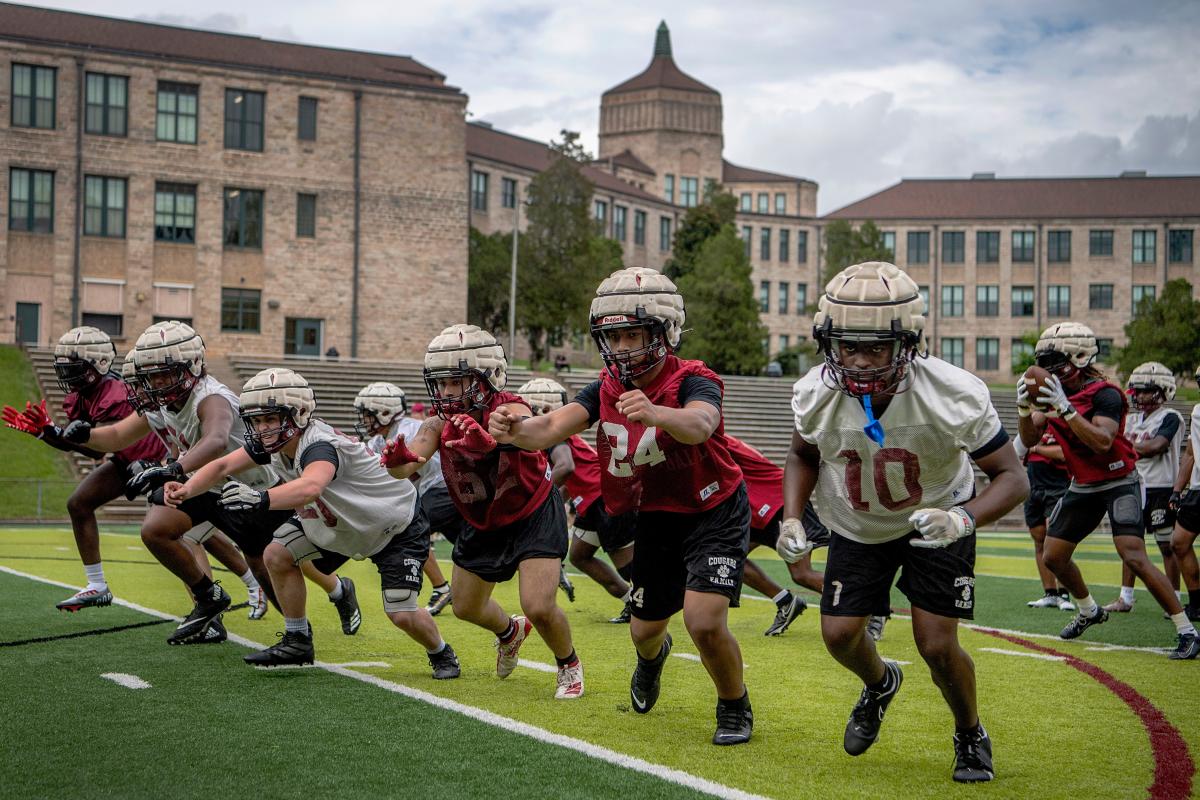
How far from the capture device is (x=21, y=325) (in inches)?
1709

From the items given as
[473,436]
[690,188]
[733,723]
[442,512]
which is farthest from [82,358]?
[690,188]

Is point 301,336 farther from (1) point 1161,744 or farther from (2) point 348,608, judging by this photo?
(1) point 1161,744

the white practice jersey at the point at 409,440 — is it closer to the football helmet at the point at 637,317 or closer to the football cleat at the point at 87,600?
the football cleat at the point at 87,600

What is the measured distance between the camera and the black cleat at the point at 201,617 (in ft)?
29.1

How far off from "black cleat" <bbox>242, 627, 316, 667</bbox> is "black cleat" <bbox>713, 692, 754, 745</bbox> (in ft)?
9.74

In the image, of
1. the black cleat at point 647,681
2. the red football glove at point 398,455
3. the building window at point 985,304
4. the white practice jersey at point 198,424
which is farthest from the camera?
the building window at point 985,304

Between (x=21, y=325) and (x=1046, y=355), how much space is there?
41380mm

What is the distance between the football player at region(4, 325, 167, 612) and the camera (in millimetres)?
9914

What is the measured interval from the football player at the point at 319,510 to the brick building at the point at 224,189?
1534 inches

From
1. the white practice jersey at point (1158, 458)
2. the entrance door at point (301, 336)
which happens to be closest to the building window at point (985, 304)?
the entrance door at point (301, 336)

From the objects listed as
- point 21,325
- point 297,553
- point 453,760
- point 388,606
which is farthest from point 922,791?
point 21,325

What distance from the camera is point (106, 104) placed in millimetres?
44000

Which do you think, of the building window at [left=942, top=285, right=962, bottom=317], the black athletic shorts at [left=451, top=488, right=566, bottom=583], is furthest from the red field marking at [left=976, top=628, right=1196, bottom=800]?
the building window at [left=942, top=285, right=962, bottom=317]

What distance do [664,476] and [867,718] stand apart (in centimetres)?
145
